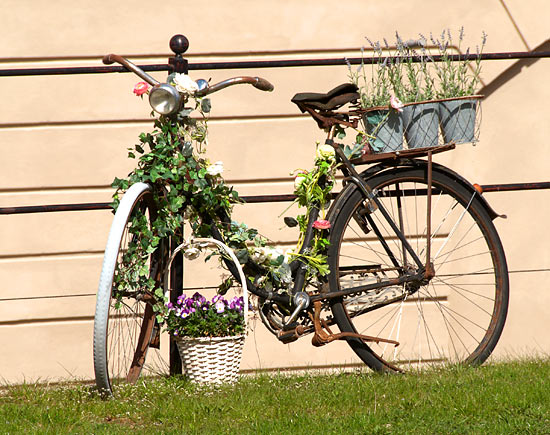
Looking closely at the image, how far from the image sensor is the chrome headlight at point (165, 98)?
320 cm

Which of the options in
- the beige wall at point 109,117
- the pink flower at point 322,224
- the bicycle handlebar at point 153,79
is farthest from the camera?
the beige wall at point 109,117

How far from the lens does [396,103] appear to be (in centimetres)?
339

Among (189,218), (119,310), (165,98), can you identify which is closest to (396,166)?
(189,218)

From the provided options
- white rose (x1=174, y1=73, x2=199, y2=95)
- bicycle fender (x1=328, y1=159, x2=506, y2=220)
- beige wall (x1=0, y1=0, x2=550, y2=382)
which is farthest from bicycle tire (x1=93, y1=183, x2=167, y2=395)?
beige wall (x1=0, y1=0, x2=550, y2=382)

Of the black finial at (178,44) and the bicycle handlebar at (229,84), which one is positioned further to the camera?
the black finial at (178,44)

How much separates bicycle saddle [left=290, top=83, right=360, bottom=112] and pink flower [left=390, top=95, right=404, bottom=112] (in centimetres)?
14

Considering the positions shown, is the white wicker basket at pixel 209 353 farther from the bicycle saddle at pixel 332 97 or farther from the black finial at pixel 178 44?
the black finial at pixel 178 44

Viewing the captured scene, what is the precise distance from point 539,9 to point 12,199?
117 inches

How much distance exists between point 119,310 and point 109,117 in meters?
1.53

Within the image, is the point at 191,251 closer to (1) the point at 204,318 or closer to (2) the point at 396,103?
(1) the point at 204,318

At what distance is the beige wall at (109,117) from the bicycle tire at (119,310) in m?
0.86

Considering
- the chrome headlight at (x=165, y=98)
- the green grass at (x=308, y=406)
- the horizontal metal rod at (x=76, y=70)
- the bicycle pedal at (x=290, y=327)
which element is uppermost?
the horizontal metal rod at (x=76, y=70)

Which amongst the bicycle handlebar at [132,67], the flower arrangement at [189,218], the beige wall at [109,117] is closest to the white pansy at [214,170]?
the flower arrangement at [189,218]

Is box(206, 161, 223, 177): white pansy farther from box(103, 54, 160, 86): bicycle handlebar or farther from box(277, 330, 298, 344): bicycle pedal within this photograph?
box(277, 330, 298, 344): bicycle pedal
